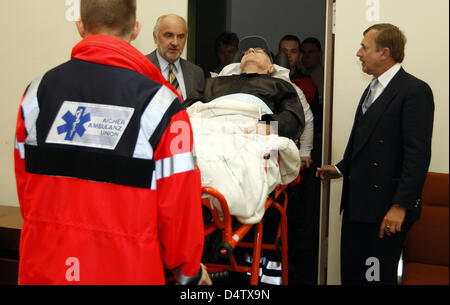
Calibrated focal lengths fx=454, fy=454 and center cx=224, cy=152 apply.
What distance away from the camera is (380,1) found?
284 cm

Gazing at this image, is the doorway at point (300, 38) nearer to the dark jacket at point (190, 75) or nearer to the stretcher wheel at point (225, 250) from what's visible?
the dark jacket at point (190, 75)

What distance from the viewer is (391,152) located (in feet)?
7.14

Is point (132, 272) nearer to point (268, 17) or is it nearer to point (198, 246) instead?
point (198, 246)

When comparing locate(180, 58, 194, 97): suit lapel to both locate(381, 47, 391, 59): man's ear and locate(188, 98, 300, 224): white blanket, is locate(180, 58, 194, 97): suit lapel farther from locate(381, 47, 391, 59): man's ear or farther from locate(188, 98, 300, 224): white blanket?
locate(381, 47, 391, 59): man's ear

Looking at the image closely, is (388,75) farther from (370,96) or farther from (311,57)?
(311,57)

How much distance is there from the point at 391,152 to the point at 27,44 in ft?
9.71

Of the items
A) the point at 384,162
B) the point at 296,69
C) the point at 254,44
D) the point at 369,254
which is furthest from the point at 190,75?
the point at 369,254

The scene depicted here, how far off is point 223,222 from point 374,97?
43.0 inches

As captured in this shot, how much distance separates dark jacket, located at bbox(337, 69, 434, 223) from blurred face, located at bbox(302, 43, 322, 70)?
4.12 feet

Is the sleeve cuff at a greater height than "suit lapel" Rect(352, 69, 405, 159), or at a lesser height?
lesser

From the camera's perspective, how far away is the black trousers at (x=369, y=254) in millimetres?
2197

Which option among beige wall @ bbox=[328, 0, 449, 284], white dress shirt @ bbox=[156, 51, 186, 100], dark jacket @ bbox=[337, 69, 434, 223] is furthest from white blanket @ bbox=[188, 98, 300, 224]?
white dress shirt @ bbox=[156, 51, 186, 100]

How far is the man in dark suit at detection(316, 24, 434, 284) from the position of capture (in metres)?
2.05

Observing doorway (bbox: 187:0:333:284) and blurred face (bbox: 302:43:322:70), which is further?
blurred face (bbox: 302:43:322:70)
